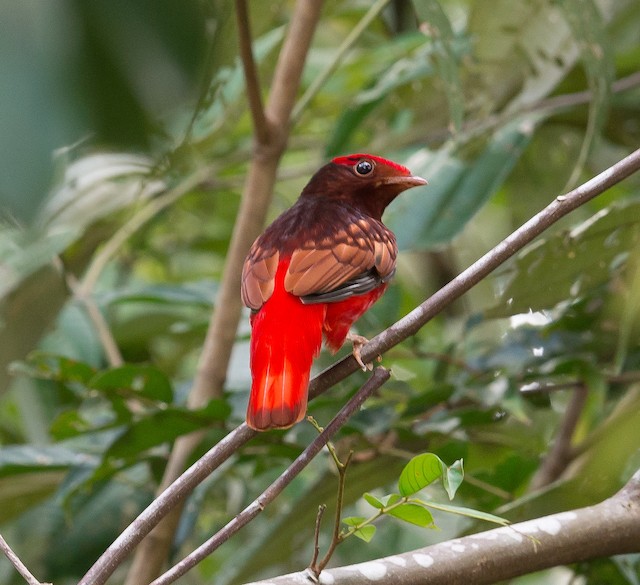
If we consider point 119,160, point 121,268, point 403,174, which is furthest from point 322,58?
point 119,160

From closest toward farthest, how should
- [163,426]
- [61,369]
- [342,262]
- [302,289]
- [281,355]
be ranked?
[281,355]
[302,289]
[342,262]
[163,426]
[61,369]

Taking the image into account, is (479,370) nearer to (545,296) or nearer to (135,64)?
(545,296)

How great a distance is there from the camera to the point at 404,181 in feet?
9.06

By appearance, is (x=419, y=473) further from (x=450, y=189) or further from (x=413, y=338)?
(x=450, y=189)

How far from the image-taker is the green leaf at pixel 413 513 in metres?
1.61

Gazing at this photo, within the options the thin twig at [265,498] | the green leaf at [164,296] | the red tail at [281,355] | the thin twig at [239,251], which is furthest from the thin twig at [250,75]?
the thin twig at [265,498]

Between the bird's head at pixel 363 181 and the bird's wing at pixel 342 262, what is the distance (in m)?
0.39

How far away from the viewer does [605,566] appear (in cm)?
260

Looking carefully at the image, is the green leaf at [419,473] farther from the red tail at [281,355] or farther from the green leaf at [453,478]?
the red tail at [281,355]

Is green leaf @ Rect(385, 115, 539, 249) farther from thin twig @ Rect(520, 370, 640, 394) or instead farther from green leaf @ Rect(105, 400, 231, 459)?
green leaf @ Rect(105, 400, 231, 459)

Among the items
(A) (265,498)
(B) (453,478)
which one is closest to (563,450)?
(B) (453,478)

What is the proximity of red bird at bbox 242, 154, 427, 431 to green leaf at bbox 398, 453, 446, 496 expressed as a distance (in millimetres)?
281

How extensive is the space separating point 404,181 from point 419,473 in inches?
52.7

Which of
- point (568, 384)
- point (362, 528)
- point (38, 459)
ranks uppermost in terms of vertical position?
point (362, 528)
